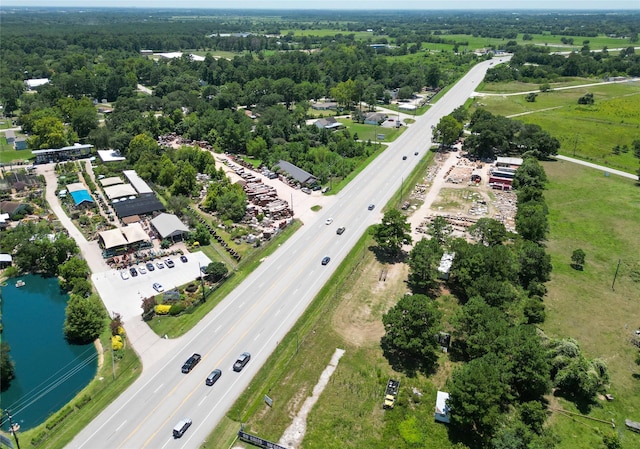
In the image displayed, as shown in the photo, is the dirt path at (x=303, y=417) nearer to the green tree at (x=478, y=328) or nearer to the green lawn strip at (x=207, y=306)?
the green tree at (x=478, y=328)

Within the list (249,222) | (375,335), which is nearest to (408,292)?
(375,335)

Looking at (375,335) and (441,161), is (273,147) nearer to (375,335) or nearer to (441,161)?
(441,161)

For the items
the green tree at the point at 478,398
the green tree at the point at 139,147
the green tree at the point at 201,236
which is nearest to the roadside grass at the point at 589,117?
the green tree at the point at 478,398

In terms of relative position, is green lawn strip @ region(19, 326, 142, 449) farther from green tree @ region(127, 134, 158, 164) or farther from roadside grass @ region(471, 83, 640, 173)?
→ roadside grass @ region(471, 83, 640, 173)

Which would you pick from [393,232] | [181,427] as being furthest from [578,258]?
[181,427]

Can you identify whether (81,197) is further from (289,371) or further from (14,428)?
(289,371)

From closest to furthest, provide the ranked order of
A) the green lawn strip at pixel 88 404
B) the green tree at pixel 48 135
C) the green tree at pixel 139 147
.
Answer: the green lawn strip at pixel 88 404
the green tree at pixel 139 147
the green tree at pixel 48 135

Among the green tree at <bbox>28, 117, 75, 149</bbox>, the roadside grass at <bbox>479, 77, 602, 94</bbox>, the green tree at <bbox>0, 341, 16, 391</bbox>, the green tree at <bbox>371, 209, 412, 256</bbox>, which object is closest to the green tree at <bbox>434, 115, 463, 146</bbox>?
the green tree at <bbox>371, 209, 412, 256</bbox>
